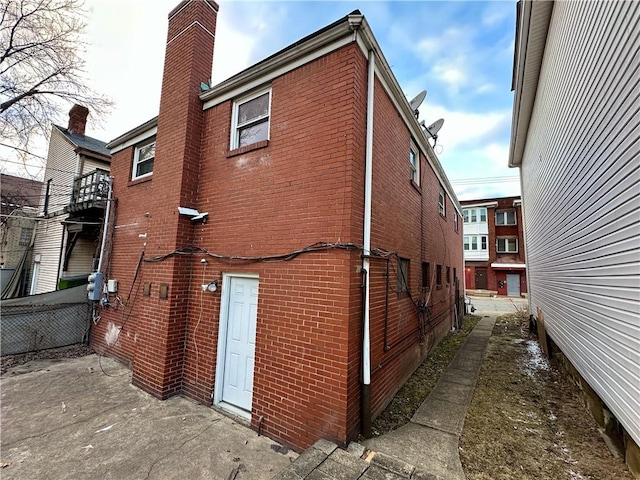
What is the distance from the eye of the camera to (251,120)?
5152 mm

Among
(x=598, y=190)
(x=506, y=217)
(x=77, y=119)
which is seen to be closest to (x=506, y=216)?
(x=506, y=217)

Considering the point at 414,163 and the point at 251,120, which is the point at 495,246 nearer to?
the point at 414,163

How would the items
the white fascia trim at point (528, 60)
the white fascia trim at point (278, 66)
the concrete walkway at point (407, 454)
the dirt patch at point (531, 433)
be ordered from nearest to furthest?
the concrete walkway at point (407, 454), the dirt patch at point (531, 433), the white fascia trim at point (278, 66), the white fascia trim at point (528, 60)

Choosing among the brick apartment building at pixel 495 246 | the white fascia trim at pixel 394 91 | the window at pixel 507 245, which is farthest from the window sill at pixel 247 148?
the window at pixel 507 245

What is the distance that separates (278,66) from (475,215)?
32.4m

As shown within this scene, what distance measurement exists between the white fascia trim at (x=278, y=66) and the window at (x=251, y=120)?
182 mm

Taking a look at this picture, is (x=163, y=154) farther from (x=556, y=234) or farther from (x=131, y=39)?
(x=556, y=234)

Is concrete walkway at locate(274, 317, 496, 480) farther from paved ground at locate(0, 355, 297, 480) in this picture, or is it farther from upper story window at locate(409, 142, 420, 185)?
upper story window at locate(409, 142, 420, 185)

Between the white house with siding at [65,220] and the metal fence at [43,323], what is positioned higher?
the white house with siding at [65,220]

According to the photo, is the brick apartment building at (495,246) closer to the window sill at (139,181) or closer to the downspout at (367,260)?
the downspout at (367,260)

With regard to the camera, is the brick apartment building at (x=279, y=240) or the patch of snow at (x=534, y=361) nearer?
the brick apartment building at (x=279, y=240)

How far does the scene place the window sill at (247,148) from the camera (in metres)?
4.64

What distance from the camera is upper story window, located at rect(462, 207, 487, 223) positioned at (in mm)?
30789

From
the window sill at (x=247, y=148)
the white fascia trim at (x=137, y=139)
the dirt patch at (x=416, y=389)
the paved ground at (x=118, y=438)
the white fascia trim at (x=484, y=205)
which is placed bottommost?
the paved ground at (x=118, y=438)
